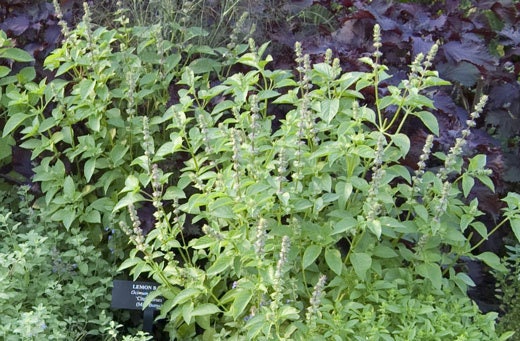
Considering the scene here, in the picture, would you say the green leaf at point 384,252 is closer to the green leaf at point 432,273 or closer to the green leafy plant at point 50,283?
the green leaf at point 432,273

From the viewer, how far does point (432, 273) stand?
86.1 inches

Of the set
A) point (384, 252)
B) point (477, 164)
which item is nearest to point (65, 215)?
point (384, 252)

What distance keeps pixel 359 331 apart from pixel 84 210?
4.01 feet

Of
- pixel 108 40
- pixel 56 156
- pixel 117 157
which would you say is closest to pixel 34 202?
pixel 56 156

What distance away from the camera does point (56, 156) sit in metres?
2.77

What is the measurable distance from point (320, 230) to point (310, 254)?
0.32ft

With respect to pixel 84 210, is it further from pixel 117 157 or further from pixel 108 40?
pixel 108 40

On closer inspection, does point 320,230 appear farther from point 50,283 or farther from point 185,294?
point 50,283

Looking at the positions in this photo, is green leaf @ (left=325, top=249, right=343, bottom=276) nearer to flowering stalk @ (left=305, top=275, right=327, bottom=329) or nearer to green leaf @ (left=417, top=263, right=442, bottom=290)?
flowering stalk @ (left=305, top=275, right=327, bottom=329)

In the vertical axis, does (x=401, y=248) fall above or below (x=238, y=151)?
below

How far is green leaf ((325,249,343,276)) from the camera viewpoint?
2070 mm

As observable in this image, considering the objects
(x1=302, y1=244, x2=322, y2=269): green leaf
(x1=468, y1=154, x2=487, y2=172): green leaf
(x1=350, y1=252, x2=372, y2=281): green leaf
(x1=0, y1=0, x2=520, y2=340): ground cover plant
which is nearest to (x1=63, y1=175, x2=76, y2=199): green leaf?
(x1=0, y1=0, x2=520, y2=340): ground cover plant

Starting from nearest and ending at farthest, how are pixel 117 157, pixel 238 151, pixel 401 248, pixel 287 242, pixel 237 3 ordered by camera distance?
pixel 287 242, pixel 238 151, pixel 401 248, pixel 117 157, pixel 237 3

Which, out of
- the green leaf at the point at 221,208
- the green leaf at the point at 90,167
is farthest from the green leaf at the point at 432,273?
the green leaf at the point at 90,167
